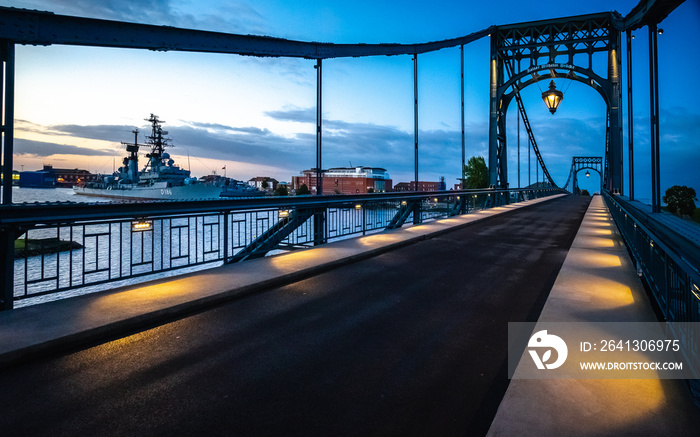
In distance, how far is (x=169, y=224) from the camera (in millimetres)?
9961

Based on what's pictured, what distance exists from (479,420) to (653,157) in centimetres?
559

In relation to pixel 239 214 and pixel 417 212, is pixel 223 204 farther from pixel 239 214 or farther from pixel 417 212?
pixel 417 212

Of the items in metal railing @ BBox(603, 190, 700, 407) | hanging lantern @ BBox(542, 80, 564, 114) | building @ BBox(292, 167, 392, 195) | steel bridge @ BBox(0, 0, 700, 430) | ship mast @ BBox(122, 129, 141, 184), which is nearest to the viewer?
metal railing @ BBox(603, 190, 700, 407)

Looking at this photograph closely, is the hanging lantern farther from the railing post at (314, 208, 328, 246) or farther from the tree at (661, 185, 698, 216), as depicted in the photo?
the tree at (661, 185, 698, 216)

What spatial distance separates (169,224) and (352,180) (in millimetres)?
106995

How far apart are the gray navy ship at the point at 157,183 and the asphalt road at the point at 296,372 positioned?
179 feet

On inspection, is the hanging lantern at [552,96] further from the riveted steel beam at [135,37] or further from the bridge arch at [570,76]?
the riveted steel beam at [135,37]

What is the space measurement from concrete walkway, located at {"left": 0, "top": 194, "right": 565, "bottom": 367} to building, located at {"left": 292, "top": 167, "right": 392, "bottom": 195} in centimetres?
10261

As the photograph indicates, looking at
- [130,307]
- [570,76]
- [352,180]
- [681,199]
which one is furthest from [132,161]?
[681,199]

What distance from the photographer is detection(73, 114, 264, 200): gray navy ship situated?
58.1 m

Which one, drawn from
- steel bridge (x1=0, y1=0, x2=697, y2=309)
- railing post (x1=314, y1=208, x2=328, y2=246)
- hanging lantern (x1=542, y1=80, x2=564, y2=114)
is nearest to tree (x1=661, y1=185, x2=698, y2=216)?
steel bridge (x1=0, y1=0, x2=697, y2=309)

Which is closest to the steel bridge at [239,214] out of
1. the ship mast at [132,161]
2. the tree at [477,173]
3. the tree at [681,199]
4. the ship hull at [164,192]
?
the ship hull at [164,192]

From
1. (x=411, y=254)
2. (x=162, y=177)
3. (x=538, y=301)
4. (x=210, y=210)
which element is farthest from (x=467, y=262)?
(x=162, y=177)

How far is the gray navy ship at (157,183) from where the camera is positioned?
2286 inches
